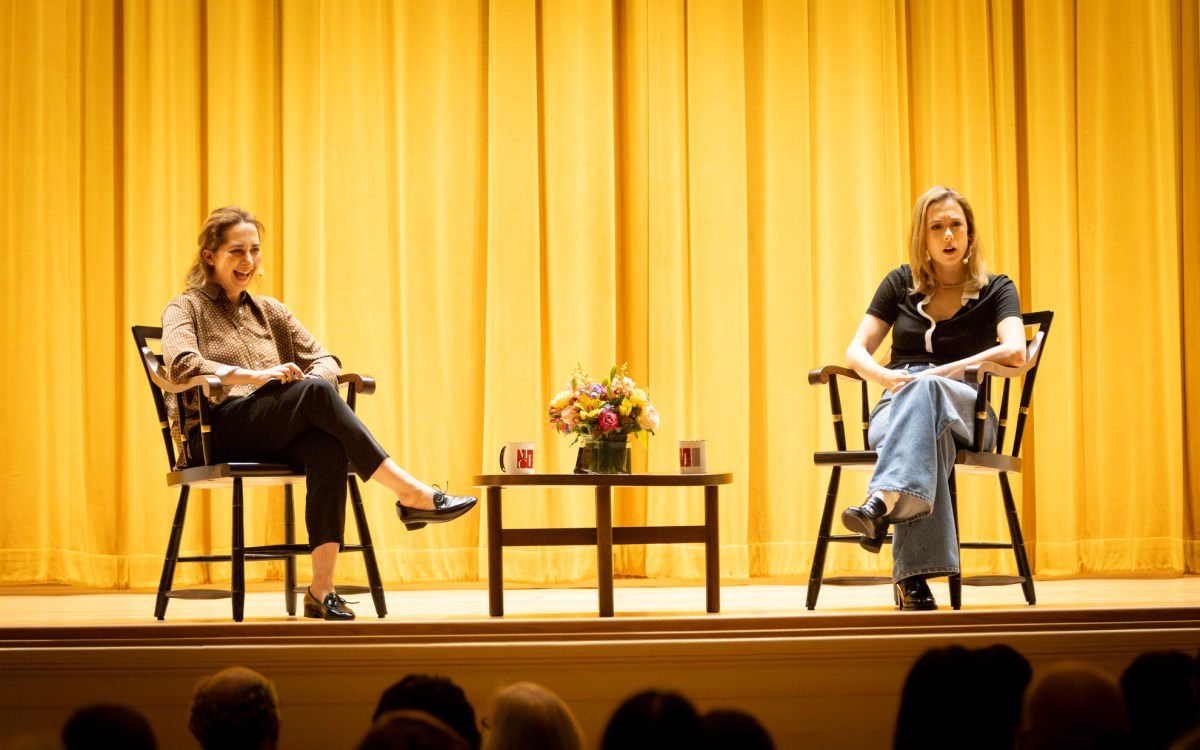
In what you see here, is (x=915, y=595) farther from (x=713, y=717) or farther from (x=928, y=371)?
(x=713, y=717)

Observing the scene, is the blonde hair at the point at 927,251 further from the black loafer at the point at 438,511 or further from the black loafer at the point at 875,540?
the black loafer at the point at 438,511

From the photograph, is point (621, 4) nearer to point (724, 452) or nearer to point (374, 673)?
point (724, 452)

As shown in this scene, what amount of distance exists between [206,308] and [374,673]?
1205 mm

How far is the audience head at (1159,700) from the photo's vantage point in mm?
1542

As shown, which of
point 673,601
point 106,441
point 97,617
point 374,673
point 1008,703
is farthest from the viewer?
point 106,441

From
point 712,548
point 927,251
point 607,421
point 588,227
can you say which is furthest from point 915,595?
point 588,227

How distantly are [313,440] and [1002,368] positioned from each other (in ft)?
5.40

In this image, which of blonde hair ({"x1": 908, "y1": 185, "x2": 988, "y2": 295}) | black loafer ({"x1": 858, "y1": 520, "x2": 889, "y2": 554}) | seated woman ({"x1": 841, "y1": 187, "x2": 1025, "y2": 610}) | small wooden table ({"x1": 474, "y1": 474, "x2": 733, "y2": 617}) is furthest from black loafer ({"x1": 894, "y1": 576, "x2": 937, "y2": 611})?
blonde hair ({"x1": 908, "y1": 185, "x2": 988, "y2": 295})

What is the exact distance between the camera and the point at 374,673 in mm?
2326

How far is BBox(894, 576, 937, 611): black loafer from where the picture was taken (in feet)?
8.75

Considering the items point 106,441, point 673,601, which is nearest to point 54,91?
point 106,441

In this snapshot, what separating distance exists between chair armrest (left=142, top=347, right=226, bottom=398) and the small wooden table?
638 millimetres

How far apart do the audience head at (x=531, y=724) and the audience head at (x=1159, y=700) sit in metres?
0.71

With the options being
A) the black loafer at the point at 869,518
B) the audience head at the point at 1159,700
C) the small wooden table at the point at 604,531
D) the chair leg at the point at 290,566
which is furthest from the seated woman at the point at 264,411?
the audience head at the point at 1159,700
